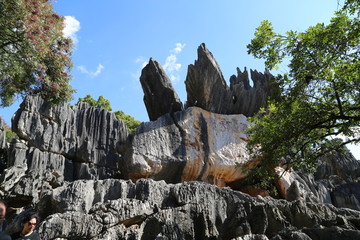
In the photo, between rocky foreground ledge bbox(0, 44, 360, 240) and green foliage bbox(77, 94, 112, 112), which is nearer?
rocky foreground ledge bbox(0, 44, 360, 240)

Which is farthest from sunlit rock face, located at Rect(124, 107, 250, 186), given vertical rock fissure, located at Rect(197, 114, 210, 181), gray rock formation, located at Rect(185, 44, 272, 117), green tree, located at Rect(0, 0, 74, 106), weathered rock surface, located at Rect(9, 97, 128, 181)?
green tree, located at Rect(0, 0, 74, 106)

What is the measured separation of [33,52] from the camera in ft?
36.2

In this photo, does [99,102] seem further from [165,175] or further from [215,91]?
[165,175]

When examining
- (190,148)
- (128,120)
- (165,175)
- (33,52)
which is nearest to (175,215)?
(33,52)

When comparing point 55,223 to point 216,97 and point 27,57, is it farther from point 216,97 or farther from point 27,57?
point 216,97

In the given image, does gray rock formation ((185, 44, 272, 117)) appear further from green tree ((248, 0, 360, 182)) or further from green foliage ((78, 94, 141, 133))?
green foliage ((78, 94, 141, 133))

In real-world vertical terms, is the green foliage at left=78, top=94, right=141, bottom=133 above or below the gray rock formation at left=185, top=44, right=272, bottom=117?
above

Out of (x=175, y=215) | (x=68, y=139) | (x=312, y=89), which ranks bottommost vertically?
(x=175, y=215)

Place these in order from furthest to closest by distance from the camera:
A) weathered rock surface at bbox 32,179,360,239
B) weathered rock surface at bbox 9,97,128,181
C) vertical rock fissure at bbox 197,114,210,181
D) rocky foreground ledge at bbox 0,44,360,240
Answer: vertical rock fissure at bbox 197,114,210,181, weathered rock surface at bbox 9,97,128,181, rocky foreground ledge at bbox 0,44,360,240, weathered rock surface at bbox 32,179,360,239

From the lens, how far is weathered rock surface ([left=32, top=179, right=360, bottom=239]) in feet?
24.1

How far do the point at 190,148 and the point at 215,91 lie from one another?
14.1 feet

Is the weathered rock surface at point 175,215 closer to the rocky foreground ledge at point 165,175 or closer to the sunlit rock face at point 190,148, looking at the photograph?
the rocky foreground ledge at point 165,175

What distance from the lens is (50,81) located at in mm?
13516

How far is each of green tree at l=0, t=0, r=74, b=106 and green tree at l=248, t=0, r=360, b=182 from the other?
7.09 meters
